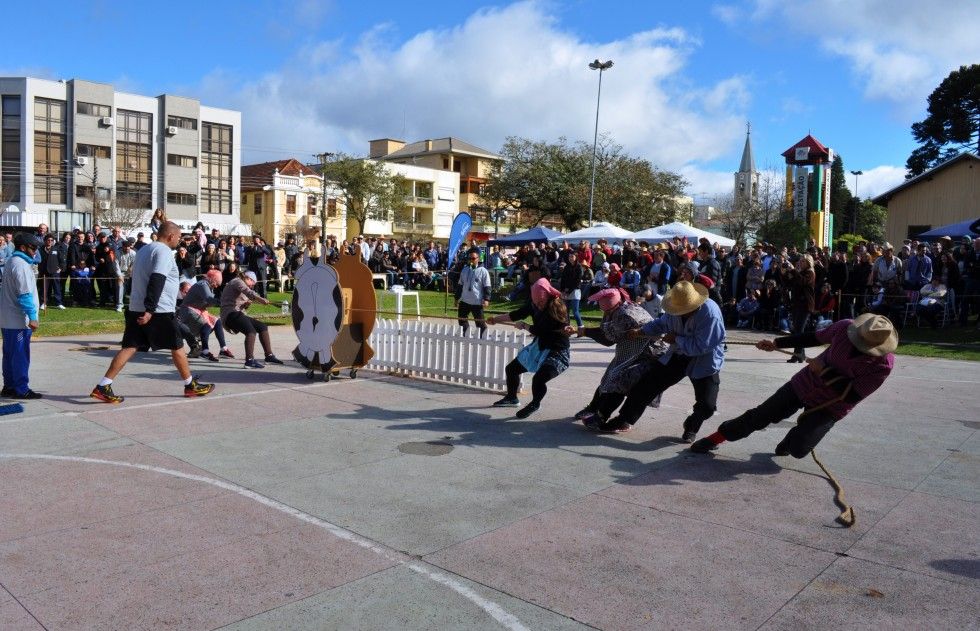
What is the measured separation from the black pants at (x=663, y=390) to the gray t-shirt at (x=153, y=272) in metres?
4.85

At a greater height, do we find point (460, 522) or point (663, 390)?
point (663, 390)

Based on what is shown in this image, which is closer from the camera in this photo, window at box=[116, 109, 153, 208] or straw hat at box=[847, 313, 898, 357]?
straw hat at box=[847, 313, 898, 357]

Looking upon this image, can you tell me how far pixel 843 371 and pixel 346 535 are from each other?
3931mm

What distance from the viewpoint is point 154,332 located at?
8562 mm

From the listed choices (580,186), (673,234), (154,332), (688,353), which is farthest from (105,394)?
(580,186)

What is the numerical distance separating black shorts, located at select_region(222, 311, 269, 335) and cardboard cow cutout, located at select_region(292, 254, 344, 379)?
130 centimetres

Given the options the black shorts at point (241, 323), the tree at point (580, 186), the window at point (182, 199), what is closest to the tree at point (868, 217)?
the tree at point (580, 186)

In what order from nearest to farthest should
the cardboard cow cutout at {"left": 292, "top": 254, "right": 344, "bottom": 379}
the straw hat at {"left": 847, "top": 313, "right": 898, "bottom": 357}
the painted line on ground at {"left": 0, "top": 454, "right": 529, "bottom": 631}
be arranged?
the painted line on ground at {"left": 0, "top": 454, "right": 529, "bottom": 631} → the straw hat at {"left": 847, "top": 313, "right": 898, "bottom": 357} → the cardboard cow cutout at {"left": 292, "top": 254, "right": 344, "bottom": 379}

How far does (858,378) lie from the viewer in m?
6.07

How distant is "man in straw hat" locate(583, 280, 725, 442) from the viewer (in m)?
7.20

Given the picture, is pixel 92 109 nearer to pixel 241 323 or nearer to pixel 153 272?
pixel 241 323

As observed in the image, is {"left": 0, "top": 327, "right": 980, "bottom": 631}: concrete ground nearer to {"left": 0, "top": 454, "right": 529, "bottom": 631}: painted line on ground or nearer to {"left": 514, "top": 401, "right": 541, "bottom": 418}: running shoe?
{"left": 0, "top": 454, "right": 529, "bottom": 631}: painted line on ground

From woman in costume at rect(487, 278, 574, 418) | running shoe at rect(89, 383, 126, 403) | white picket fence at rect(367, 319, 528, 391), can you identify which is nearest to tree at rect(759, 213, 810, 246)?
white picket fence at rect(367, 319, 528, 391)

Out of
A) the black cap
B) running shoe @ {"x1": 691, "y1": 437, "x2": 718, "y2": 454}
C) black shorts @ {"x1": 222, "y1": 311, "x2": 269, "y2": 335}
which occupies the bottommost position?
running shoe @ {"x1": 691, "y1": 437, "x2": 718, "y2": 454}
